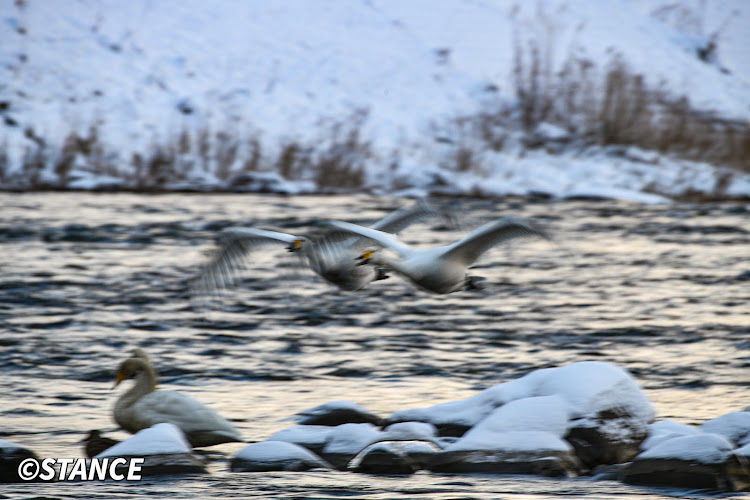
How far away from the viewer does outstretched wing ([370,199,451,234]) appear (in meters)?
9.21

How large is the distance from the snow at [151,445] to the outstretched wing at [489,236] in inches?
95.5

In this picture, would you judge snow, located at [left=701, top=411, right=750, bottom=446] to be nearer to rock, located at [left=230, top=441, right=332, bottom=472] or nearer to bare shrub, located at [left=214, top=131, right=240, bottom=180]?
rock, located at [left=230, top=441, right=332, bottom=472]

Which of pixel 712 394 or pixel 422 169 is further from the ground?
pixel 422 169

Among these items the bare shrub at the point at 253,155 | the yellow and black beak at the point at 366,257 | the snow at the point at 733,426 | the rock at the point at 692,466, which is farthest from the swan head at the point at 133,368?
the bare shrub at the point at 253,155

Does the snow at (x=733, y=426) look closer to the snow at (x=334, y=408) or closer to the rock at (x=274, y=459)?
the snow at (x=334, y=408)

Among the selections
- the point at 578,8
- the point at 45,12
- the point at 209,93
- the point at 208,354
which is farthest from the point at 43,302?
the point at 578,8

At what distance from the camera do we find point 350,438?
722 centimetres

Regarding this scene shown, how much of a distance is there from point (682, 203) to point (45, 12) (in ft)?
51.5

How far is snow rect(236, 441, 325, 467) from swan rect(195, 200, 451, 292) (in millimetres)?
2067

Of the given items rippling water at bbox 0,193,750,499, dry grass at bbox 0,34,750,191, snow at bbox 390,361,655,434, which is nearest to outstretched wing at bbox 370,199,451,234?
rippling water at bbox 0,193,750,499

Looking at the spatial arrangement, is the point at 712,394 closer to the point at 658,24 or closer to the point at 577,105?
the point at 577,105

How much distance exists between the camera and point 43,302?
1174cm

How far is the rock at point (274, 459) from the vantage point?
268 inches

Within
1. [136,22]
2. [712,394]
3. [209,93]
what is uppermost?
[136,22]
